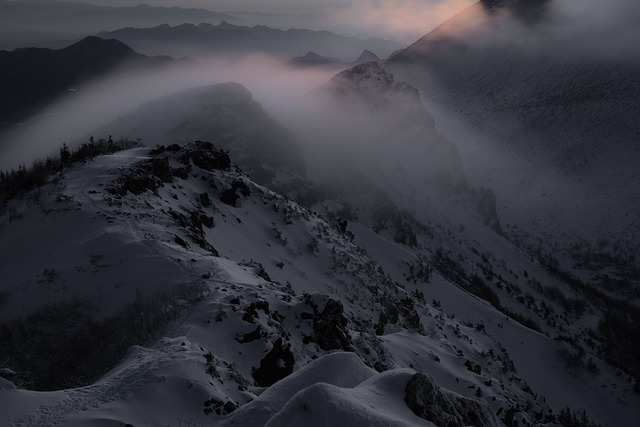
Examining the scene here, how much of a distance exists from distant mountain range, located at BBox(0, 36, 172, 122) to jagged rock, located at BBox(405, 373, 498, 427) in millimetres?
84948

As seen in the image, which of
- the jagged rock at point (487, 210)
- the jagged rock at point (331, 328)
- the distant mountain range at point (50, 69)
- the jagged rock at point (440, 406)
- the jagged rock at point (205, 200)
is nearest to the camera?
the jagged rock at point (440, 406)

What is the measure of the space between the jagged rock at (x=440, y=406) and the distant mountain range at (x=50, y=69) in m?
84.9

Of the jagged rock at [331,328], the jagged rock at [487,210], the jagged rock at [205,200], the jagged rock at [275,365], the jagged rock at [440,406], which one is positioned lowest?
the jagged rock at [487,210]

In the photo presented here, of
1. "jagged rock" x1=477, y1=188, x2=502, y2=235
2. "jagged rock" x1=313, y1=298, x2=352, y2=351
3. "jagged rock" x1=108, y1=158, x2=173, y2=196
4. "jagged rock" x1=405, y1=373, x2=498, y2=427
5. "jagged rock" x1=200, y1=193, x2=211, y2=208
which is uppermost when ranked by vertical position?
"jagged rock" x1=108, y1=158, x2=173, y2=196

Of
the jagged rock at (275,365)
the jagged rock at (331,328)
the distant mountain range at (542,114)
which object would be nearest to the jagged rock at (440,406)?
the jagged rock at (275,365)

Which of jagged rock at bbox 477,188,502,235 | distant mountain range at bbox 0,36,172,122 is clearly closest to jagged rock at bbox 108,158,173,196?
jagged rock at bbox 477,188,502,235

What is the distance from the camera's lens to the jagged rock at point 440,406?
199 inches

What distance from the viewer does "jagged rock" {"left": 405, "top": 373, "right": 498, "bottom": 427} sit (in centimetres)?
506

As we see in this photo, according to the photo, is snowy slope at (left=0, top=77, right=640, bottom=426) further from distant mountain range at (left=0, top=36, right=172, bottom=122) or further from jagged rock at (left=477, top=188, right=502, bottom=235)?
distant mountain range at (left=0, top=36, right=172, bottom=122)

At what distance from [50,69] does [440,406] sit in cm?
10869

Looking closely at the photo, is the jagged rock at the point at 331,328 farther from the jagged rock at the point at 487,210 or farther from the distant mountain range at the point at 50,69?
the distant mountain range at the point at 50,69

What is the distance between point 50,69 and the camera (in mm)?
92375

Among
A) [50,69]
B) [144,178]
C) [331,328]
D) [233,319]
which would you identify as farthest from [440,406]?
[50,69]

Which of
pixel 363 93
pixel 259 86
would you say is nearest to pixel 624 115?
pixel 363 93
